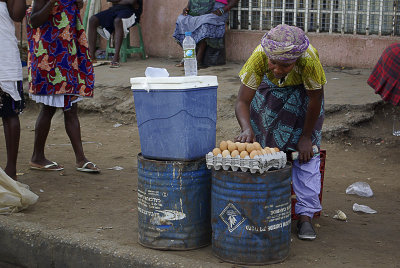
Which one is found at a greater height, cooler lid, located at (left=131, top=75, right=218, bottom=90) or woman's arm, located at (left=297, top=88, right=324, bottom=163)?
cooler lid, located at (left=131, top=75, right=218, bottom=90)

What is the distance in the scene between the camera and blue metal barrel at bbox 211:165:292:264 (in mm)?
3725

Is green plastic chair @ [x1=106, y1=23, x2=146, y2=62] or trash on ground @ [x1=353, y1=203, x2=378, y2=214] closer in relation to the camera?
trash on ground @ [x1=353, y1=203, x2=378, y2=214]

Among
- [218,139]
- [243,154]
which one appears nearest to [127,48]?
[218,139]

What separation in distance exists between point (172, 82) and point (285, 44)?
694mm

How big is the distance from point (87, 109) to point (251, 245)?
17.2ft

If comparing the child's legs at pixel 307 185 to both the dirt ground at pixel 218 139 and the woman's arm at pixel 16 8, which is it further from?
the woman's arm at pixel 16 8

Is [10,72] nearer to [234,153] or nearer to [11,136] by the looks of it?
[11,136]

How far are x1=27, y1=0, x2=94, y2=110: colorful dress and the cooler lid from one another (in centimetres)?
179

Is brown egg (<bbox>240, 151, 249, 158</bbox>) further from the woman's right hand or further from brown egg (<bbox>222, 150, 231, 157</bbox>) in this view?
the woman's right hand

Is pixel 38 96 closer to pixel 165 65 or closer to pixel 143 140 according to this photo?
pixel 143 140

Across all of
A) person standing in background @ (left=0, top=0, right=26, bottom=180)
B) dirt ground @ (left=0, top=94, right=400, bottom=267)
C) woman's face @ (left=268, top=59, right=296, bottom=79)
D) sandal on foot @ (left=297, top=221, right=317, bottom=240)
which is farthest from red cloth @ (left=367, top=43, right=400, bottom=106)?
person standing in background @ (left=0, top=0, right=26, bottom=180)

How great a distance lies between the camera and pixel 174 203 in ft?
13.0

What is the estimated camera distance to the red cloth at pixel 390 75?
5.75 meters

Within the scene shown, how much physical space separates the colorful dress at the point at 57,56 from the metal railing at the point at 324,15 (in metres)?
4.28
